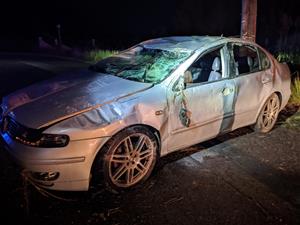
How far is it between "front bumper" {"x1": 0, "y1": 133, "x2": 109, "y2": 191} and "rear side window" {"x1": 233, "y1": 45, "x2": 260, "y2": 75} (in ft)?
7.86

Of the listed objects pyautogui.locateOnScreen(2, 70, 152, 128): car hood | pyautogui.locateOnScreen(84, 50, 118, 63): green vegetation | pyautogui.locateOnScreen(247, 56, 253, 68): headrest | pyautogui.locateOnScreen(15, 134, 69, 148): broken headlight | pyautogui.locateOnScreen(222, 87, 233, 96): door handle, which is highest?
pyautogui.locateOnScreen(247, 56, 253, 68): headrest

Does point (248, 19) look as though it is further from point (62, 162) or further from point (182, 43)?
point (62, 162)

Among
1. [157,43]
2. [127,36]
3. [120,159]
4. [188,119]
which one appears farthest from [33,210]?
[127,36]

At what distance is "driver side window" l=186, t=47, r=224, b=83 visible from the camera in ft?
15.5

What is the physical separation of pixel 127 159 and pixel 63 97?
0.98m

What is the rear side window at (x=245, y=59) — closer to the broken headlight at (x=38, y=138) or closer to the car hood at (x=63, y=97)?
the car hood at (x=63, y=97)

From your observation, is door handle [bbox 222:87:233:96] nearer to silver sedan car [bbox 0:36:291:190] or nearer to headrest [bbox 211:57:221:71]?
silver sedan car [bbox 0:36:291:190]

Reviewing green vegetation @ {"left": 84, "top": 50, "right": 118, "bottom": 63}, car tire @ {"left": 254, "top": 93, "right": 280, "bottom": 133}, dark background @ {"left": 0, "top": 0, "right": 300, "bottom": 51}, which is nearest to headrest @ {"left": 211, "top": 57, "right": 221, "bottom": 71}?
car tire @ {"left": 254, "top": 93, "right": 280, "bottom": 133}

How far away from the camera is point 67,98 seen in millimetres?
3893

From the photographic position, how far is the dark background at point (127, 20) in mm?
19984

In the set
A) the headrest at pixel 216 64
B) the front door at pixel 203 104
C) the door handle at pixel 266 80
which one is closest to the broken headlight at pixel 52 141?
the front door at pixel 203 104

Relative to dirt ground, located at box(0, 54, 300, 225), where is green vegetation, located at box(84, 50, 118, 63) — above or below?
below

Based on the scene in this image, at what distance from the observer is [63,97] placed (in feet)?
12.9

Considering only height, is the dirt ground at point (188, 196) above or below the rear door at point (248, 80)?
below
